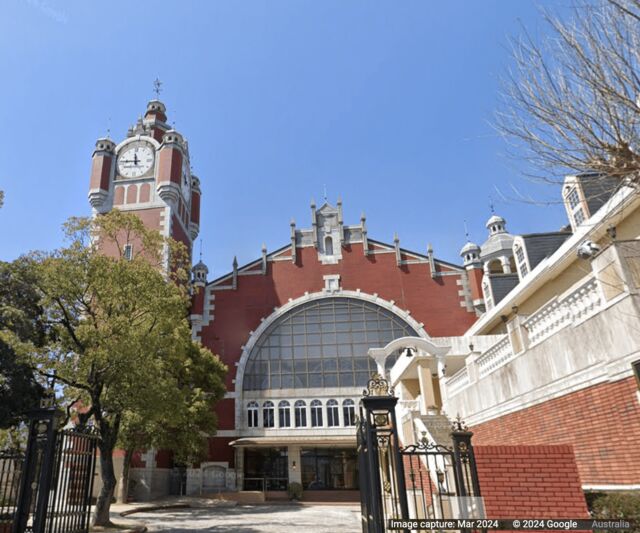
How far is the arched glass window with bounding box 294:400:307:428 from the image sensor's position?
3036 centimetres

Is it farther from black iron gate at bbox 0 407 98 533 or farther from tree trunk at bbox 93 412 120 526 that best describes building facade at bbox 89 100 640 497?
black iron gate at bbox 0 407 98 533

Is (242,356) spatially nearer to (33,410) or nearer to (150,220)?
(150,220)

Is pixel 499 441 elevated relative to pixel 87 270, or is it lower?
lower

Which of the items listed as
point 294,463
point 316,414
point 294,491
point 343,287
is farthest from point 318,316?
point 294,491

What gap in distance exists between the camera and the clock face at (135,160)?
115ft

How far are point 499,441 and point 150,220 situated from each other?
28630mm

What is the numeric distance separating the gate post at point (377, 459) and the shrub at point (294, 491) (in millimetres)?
22827

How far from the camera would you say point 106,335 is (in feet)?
46.0

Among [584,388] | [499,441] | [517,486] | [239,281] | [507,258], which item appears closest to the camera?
[517,486]

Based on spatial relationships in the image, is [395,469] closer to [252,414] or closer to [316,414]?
[316,414]

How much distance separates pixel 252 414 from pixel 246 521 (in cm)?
1398

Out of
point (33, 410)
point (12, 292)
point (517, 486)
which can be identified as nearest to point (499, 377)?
point (517, 486)

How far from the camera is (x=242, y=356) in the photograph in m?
31.8

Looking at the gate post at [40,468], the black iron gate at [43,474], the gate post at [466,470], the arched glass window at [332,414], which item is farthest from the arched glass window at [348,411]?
the gate post at [466,470]
